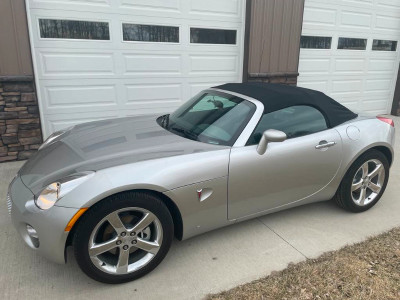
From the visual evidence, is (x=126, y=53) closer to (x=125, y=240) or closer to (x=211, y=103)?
(x=211, y=103)

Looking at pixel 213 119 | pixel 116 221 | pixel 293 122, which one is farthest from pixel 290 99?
pixel 116 221

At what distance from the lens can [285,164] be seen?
2822 mm

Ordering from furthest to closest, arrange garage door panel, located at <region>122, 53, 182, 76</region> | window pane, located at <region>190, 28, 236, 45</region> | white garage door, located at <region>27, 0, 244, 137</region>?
Result: window pane, located at <region>190, 28, 236, 45</region>, garage door panel, located at <region>122, 53, 182, 76</region>, white garage door, located at <region>27, 0, 244, 137</region>

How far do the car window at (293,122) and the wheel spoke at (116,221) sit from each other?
1.22 m

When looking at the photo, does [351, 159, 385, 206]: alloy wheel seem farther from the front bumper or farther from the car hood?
the front bumper

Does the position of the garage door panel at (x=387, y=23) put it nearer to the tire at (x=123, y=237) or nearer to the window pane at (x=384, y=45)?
the window pane at (x=384, y=45)

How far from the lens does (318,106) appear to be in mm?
3191

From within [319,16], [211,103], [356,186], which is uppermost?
[319,16]

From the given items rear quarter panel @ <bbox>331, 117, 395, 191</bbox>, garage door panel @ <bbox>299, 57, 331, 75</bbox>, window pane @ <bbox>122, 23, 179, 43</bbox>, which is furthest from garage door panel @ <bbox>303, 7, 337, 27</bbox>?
rear quarter panel @ <bbox>331, 117, 395, 191</bbox>

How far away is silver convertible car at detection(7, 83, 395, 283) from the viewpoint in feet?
7.10

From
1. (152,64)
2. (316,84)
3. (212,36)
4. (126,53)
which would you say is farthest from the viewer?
(316,84)

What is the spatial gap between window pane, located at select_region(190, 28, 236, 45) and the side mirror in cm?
385

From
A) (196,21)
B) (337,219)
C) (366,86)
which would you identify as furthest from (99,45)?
(366,86)

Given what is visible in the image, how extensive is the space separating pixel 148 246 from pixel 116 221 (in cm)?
34
